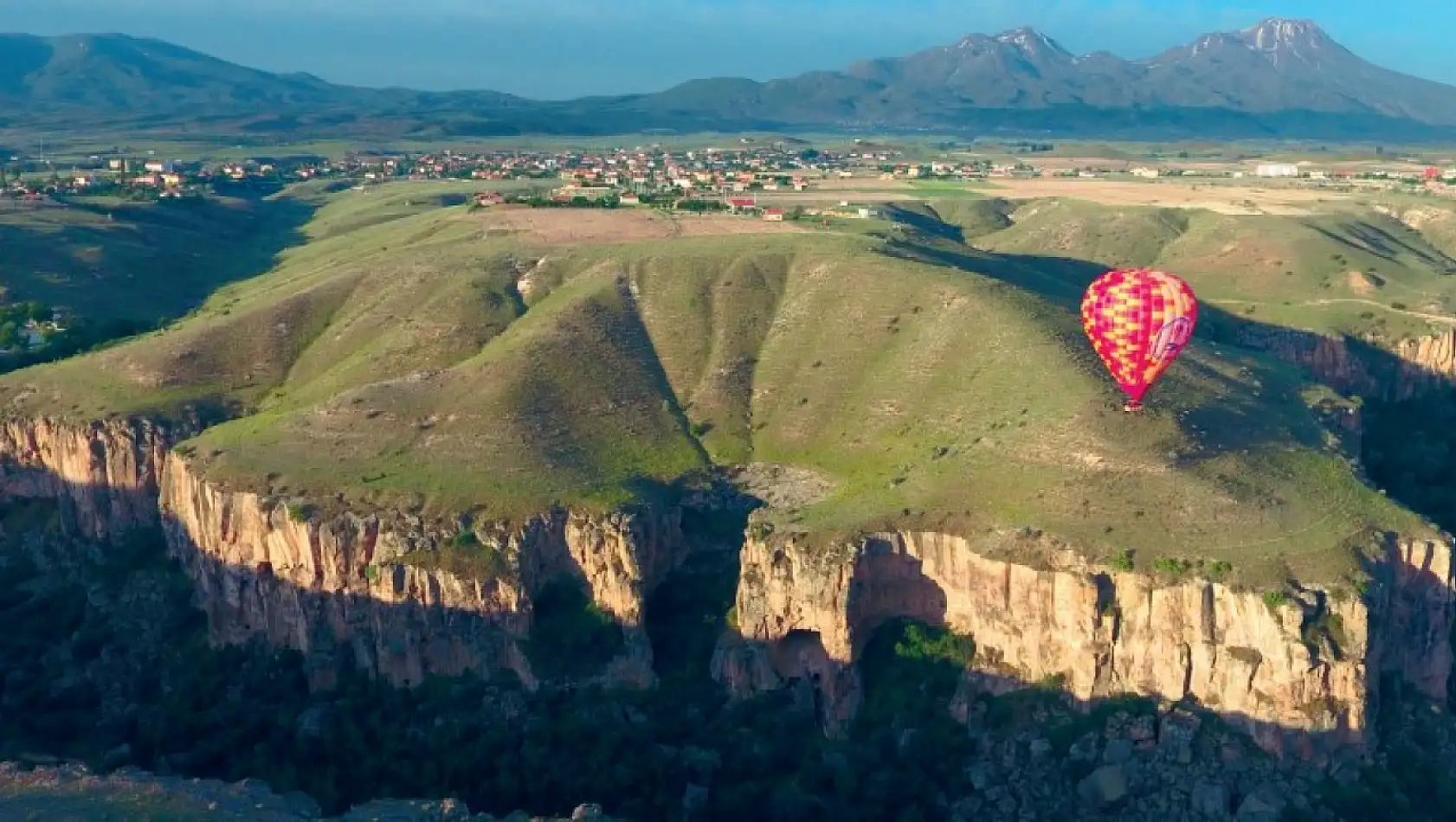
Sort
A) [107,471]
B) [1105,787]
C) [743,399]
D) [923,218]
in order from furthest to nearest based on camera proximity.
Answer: [923,218]
[743,399]
[107,471]
[1105,787]

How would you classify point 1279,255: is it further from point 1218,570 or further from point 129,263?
point 129,263

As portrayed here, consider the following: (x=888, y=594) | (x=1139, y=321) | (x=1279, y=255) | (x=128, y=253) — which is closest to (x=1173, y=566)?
(x=888, y=594)

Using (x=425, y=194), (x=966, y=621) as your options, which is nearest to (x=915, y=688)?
(x=966, y=621)

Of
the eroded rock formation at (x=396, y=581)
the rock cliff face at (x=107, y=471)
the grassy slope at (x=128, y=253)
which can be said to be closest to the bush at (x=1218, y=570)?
the eroded rock formation at (x=396, y=581)

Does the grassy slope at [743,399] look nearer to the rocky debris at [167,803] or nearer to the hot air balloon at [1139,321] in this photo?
the hot air balloon at [1139,321]

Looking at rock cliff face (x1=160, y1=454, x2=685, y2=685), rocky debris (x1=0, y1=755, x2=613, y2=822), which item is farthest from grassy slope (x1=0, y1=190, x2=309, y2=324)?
rocky debris (x1=0, y1=755, x2=613, y2=822)
